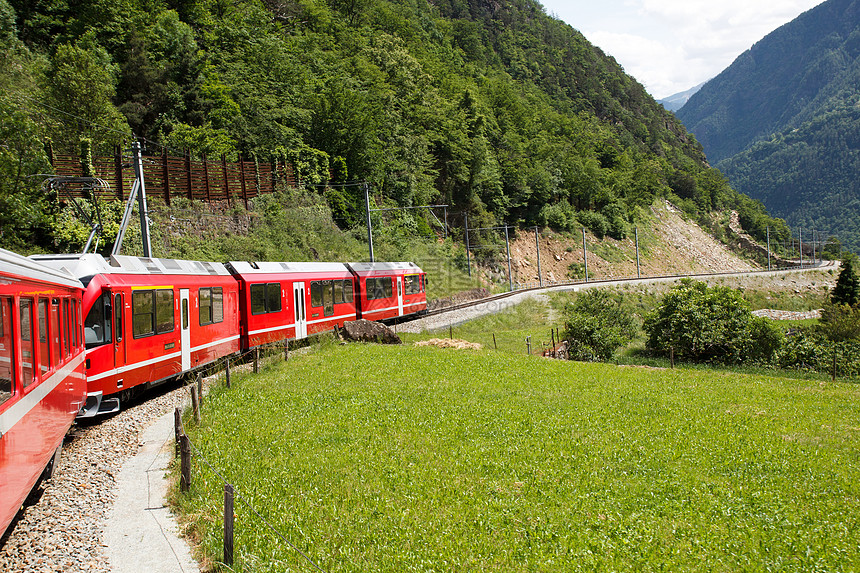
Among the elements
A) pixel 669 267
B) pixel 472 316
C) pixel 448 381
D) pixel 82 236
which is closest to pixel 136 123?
pixel 82 236

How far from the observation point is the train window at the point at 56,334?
8.43m

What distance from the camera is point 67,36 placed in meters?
45.6

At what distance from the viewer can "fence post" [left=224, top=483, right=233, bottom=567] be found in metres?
5.95

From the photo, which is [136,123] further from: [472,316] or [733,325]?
[733,325]

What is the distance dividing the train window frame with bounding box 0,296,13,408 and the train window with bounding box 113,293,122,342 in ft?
21.5

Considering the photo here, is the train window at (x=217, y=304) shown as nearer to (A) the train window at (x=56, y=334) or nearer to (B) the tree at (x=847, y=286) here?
(A) the train window at (x=56, y=334)

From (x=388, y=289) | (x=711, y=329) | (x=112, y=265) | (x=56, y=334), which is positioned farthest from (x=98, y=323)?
(x=711, y=329)

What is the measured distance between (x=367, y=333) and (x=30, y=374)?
19.0 meters

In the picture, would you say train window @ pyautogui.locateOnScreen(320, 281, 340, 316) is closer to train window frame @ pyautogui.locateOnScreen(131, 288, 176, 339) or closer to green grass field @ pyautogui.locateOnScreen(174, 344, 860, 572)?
green grass field @ pyautogui.locateOnScreen(174, 344, 860, 572)

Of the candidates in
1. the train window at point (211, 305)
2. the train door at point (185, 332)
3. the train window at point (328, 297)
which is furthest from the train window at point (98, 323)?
the train window at point (328, 297)

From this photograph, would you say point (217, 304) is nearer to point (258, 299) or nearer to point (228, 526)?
point (258, 299)

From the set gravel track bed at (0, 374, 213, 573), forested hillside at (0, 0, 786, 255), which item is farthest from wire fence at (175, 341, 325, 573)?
forested hillside at (0, 0, 786, 255)

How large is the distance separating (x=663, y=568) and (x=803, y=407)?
1230 centimetres

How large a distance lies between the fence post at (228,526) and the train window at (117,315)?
8187mm
